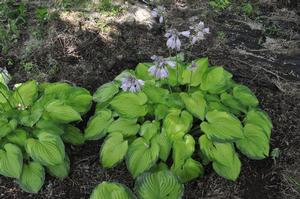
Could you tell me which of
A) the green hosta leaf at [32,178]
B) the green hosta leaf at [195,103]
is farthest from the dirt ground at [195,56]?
the green hosta leaf at [195,103]

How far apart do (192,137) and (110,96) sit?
3.11 ft

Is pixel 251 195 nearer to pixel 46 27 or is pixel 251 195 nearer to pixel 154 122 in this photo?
pixel 154 122

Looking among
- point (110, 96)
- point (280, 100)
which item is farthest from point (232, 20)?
point (110, 96)

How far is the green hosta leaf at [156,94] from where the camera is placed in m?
4.27

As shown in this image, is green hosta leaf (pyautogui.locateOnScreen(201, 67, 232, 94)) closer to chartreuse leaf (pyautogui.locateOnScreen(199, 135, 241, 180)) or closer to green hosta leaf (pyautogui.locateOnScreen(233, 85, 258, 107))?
green hosta leaf (pyautogui.locateOnScreen(233, 85, 258, 107))

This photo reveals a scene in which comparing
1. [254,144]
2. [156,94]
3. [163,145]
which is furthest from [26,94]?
[254,144]

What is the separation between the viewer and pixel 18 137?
4.11 meters

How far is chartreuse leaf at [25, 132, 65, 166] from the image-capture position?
390cm

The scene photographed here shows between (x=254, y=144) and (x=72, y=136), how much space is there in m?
1.78

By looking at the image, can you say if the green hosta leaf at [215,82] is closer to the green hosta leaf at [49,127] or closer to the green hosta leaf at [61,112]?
the green hosta leaf at [61,112]

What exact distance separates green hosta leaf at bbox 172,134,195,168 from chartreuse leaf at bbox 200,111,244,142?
18 centimetres

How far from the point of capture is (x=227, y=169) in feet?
12.8

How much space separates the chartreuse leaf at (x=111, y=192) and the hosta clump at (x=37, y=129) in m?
0.60

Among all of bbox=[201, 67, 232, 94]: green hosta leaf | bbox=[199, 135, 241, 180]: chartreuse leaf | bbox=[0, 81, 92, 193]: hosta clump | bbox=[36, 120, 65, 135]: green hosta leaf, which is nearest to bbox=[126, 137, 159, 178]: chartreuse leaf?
bbox=[199, 135, 241, 180]: chartreuse leaf
